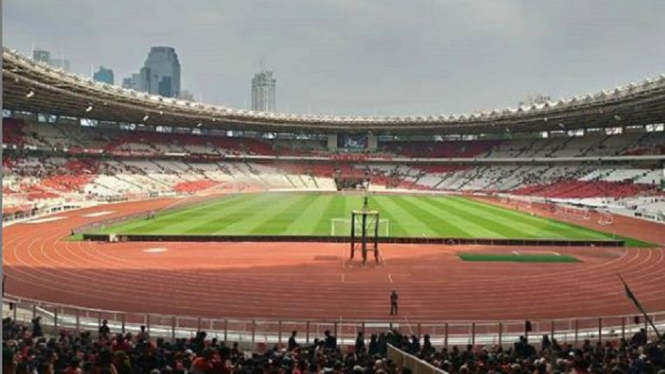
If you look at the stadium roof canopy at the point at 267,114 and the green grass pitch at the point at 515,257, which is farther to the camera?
the stadium roof canopy at the point at 267,114

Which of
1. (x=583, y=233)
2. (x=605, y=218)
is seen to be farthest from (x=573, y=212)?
(x=583, y=233)

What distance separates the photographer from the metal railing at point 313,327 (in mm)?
16922

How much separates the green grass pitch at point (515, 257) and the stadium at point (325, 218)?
10.4 inches

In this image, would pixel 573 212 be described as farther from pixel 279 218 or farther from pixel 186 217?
pixel 186 217

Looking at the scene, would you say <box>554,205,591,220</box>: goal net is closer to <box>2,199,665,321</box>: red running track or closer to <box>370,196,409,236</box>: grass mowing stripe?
<box>370,196,409,236</box>: grass mowing stripe

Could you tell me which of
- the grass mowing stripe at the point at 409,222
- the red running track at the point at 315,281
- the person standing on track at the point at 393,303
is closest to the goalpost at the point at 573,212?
the grass mowing stripe at the point at 409,222

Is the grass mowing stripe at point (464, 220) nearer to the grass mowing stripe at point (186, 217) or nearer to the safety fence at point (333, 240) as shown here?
the safety fence at point (333, 240)

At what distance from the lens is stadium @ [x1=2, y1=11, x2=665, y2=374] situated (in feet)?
66.9

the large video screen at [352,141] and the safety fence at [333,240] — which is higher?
the large video screen at [352,141]

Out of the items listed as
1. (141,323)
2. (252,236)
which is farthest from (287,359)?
(252,236)

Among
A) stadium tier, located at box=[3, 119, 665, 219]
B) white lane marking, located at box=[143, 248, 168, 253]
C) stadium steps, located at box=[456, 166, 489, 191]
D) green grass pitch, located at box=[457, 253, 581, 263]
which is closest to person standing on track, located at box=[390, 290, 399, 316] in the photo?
green grass pitch, located at box=[457, 253, 581, 263]

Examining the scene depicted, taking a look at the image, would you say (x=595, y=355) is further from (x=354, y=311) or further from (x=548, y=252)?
(x=548, y=252)

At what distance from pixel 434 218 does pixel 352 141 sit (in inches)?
2354

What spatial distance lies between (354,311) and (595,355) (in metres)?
10.4
